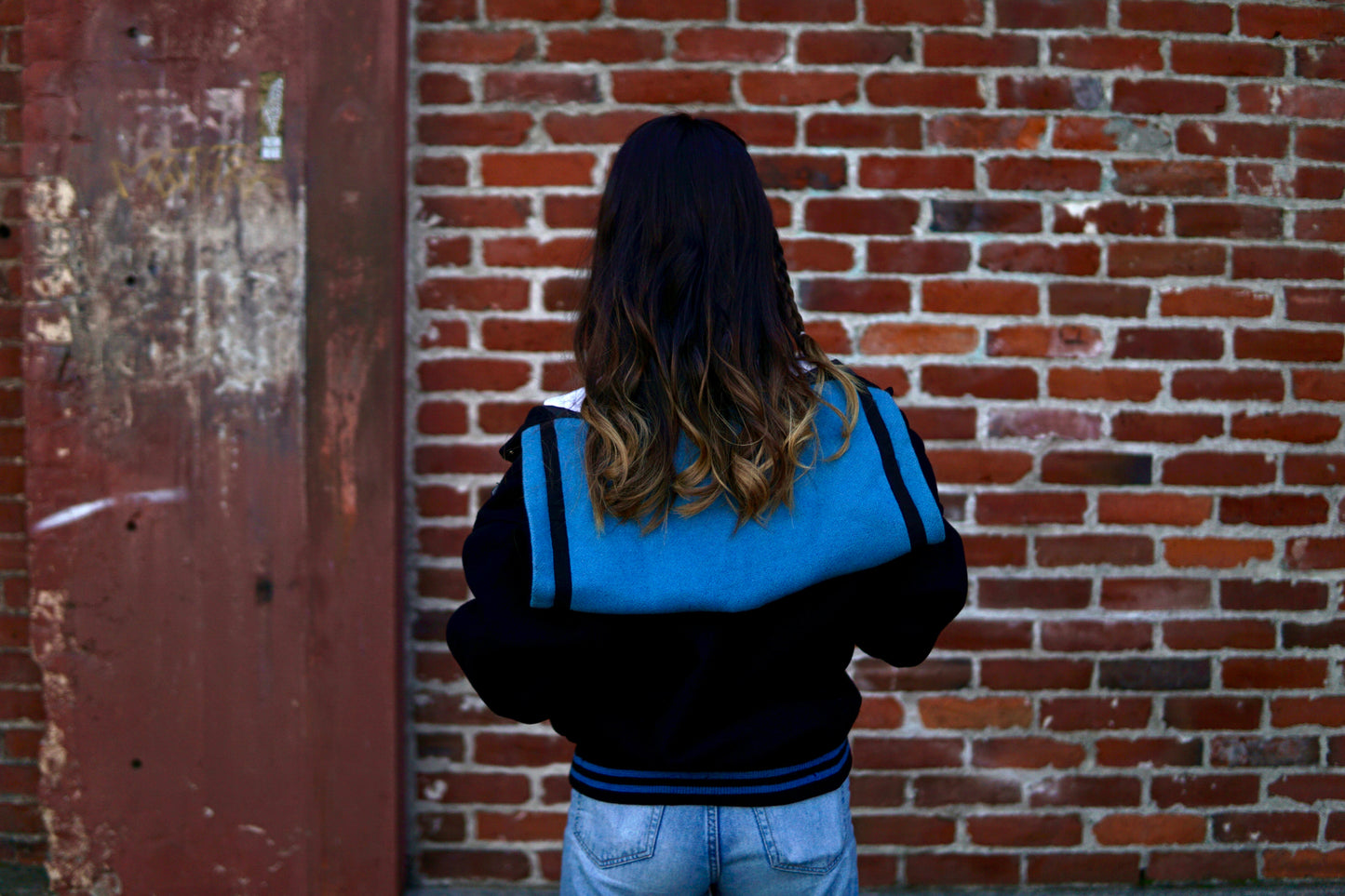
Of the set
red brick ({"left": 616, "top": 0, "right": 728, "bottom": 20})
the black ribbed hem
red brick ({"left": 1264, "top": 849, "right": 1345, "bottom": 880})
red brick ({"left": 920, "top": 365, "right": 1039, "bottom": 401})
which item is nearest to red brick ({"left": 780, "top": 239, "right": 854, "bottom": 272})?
red brick ({"left": 920, "top": 365, "right": 1039, "bottom": 401})

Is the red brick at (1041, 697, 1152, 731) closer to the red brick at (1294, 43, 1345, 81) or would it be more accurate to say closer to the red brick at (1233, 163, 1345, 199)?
the red brick at (1233, 163, 1345, 199)

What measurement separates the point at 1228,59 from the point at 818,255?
3.37 feet

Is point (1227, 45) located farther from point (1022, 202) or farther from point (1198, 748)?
point (1198, 748)

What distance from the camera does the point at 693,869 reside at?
1.19 metres

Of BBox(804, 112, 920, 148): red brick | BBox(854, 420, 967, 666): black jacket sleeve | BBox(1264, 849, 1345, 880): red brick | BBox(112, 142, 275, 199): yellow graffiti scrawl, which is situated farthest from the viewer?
BBox(1264, 849, 1345, 880): red brick

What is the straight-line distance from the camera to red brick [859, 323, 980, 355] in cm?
206

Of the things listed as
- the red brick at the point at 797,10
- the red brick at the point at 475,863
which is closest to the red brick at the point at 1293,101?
the red brick at the point at 797,10

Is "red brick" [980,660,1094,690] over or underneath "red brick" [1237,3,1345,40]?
underneath

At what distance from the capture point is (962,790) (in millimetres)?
2104

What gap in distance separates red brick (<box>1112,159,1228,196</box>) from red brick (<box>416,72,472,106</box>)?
1459 millimetres

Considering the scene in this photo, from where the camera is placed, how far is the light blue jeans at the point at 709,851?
3.89 ft

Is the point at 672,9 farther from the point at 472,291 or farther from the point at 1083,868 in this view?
the point at 1083,868

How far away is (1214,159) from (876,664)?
137cm

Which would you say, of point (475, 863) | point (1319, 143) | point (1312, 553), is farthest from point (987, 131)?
point (475, 863)
